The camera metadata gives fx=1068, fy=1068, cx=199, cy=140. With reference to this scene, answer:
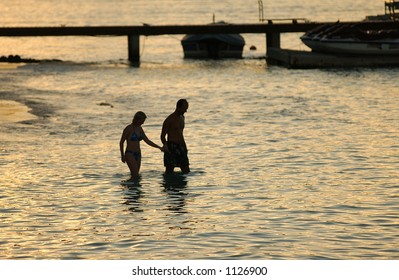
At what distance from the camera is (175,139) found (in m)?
20.5

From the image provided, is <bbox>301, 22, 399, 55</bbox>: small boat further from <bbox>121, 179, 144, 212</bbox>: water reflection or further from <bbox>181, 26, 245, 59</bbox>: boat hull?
<bbox>121, 179, 144, 212</bbox>: water reflection

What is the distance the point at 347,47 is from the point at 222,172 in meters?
34.4

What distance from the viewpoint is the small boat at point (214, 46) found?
225ft

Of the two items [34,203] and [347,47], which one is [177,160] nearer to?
[34,203]

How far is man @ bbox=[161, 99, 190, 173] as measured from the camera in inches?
787

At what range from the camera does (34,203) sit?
765 inches

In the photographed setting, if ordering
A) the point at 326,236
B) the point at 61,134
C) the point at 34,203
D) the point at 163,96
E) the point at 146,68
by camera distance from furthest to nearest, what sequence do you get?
the point at 146,68 → the point at 163,96 → the point at 61,134 → the point at 34,203 → the point at 326,236

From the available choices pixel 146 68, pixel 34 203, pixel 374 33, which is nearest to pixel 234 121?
pixel 34 203

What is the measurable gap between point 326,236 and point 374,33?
41458mm

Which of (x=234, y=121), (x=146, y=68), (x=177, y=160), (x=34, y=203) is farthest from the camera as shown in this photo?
(x=146, y=68)

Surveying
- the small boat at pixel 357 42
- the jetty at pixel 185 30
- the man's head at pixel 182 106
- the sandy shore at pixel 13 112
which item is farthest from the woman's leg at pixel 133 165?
the jetty at pixel 185 30

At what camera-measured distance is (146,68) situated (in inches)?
2509

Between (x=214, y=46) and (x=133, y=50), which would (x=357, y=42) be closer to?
(x=214, y=46)
